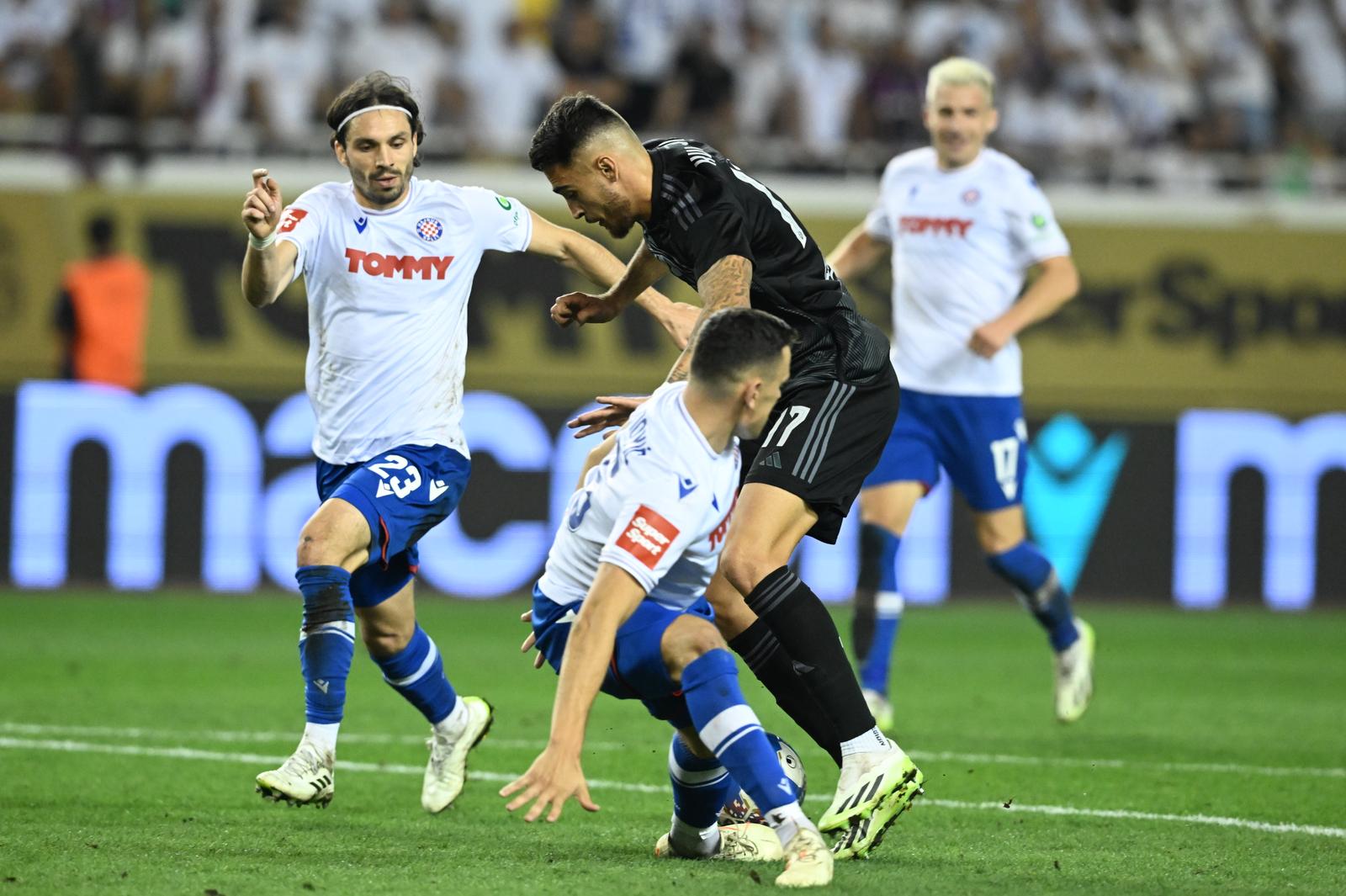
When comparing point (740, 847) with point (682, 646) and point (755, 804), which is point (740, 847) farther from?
point (682, 646)

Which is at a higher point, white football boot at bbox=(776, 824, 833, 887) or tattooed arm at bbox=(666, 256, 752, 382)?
tattooed arm at bbox=(666, 256, 752, 382)

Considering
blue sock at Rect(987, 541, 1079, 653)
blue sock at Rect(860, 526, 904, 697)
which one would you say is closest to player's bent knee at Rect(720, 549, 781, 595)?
blue sock at Rect(860, 526, 904, 697)

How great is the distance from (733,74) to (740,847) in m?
11.5

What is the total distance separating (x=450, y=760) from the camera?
5.93 m

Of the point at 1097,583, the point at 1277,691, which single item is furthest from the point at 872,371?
the point at 1097,583

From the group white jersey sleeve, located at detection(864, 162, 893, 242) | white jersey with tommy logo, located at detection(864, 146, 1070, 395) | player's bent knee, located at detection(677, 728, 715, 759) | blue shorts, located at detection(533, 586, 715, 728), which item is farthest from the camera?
white jersey sleeve, located at detection(864, 162, 893, 242)

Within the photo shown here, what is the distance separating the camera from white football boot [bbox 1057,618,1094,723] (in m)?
7.96

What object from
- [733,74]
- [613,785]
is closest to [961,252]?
[613,785]

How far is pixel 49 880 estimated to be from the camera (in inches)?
173

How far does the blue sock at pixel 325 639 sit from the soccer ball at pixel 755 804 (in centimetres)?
120

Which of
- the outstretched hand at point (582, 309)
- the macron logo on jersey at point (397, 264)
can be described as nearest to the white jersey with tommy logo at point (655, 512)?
the outstretched hand at point (582, 309)

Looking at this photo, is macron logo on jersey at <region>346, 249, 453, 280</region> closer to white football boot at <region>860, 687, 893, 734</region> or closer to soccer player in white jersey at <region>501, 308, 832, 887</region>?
soccer player in white jersey at <region>501, 308, 832, 887</region>

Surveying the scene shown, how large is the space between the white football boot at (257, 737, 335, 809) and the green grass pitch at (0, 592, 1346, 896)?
95 millimetres

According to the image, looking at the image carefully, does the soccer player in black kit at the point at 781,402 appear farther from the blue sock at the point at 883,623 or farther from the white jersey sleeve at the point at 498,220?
the blue sock at the point at 883,623
